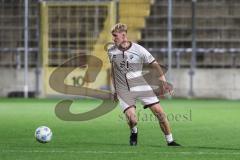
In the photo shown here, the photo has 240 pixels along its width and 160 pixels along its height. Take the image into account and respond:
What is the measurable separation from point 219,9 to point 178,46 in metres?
1.93

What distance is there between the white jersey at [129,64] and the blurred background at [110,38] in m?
15.0

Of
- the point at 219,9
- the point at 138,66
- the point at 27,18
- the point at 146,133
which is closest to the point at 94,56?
the point at 27,18

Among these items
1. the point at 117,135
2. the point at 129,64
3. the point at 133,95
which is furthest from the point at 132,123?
the point at 117,135

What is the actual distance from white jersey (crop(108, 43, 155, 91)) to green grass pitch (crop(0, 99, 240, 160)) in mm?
883

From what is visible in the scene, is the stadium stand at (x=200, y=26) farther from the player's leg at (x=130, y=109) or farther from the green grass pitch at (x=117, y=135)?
the player's leg at (x=130, y=109)

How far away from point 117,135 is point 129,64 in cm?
230

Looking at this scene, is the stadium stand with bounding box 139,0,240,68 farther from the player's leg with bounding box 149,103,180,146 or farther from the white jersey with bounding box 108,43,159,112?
the player's leg with bounding box 149,103,180,146

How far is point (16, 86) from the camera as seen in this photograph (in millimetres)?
28625

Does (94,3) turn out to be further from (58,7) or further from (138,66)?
(138,66)

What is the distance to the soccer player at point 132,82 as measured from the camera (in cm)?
1220

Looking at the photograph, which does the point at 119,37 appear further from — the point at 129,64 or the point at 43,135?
the point at 43,135

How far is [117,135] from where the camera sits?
46.8ft

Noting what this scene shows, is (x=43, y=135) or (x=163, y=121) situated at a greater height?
(x=163, y=121)

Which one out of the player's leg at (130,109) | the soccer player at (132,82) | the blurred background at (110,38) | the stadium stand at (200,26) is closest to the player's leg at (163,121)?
the soccer player at (132,82)
